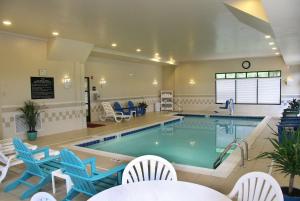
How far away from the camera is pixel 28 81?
625cm

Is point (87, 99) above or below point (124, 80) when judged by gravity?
below

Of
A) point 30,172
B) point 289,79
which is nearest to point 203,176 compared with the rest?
point 30,172

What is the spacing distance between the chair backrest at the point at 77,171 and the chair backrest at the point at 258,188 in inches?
60.1

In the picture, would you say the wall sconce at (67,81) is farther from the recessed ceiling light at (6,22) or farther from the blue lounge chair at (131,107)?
the blue lounge chair at (131,107)

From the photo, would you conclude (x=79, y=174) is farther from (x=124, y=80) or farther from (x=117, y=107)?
(x=124, y=80)

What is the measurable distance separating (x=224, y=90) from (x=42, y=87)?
9.03 m

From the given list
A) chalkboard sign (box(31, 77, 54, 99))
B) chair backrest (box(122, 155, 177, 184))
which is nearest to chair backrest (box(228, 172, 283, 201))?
chair backrest (box(122, 155, 177, 184))

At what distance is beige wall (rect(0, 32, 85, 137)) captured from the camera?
227 inches

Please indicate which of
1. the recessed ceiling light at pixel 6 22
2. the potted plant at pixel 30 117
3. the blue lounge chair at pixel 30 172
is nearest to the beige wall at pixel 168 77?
the potted plant at pixel 30 117

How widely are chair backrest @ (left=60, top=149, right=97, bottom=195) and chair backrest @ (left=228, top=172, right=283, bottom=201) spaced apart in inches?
60.1

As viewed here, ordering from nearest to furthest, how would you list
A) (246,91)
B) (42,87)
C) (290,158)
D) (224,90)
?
(290,158) < (42,87) < (246,91) < (224,90)

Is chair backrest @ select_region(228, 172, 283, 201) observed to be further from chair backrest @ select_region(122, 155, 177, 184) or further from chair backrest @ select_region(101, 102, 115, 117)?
chair backrest @ select_region(101, 102, 115, 117)

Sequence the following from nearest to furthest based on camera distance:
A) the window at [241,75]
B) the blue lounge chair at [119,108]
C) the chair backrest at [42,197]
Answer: the chair backrest at [42,197]
the blue lounge chair at [119,108]
the window at [241,75]

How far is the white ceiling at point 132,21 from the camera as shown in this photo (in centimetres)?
397
